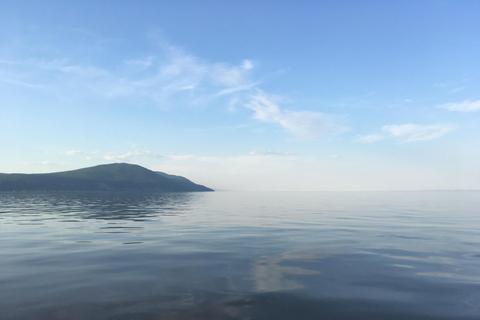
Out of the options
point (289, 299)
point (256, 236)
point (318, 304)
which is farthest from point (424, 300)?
point (256, 236)

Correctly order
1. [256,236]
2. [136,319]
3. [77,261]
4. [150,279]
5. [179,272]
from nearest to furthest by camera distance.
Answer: [136,319], [150,279], [179,272], [77,261], [256,236]

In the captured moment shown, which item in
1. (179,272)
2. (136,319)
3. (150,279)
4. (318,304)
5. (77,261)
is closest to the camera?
(136,319)

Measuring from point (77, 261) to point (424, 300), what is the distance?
50.9 feet

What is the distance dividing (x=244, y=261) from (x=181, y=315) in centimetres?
655

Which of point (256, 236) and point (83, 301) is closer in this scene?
point (83, 301)

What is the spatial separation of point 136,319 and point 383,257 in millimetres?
13137

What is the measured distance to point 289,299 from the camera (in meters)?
9.09

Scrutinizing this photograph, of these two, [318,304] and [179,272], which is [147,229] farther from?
[318,304]

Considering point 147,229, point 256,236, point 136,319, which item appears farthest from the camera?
point 147,229

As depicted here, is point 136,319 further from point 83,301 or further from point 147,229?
point 147,229

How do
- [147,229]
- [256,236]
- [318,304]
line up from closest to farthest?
[318,304], [256,236], [147,229]

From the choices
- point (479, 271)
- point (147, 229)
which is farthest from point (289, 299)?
point (147, 229)

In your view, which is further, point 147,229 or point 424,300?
point 147,229

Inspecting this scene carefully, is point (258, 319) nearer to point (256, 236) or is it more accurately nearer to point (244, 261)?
point (244, 261)
